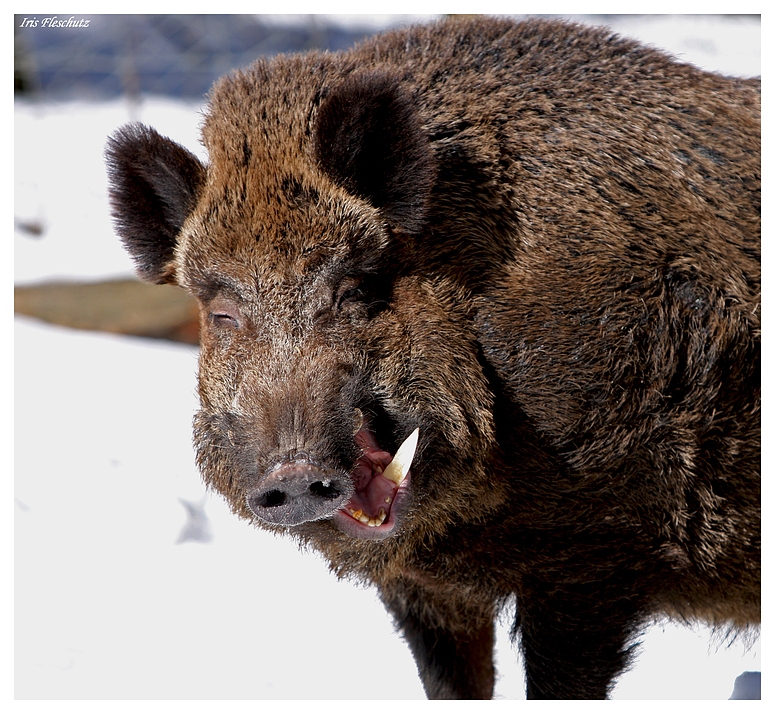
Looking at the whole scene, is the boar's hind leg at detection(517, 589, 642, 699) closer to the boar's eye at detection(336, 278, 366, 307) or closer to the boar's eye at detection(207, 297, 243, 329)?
the boar's eye at detection(336, 278, 366, 307)

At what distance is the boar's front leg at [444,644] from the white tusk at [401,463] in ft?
3.37

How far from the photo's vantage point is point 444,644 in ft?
13.4

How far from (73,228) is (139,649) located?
5419 mm

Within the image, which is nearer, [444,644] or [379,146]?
[379,146]

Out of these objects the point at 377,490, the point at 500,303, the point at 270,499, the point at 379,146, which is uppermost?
the point at 379,146

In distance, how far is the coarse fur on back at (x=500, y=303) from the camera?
9.92ft

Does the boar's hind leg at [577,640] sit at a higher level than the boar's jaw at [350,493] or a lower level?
lower

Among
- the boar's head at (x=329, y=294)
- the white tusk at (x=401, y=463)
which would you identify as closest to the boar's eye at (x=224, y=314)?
the boar's head at (x=329, y=294)

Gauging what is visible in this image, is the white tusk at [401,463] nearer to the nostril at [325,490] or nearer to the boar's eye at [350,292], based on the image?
the nostril at [325,490]

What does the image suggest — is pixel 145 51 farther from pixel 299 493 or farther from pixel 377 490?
pixel 299 493

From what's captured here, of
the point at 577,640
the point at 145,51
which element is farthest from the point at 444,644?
the point at 145,51

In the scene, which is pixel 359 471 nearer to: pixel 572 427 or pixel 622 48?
pixel 572 427

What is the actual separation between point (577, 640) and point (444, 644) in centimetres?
79

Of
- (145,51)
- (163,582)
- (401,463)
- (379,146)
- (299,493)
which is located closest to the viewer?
(299,493)
